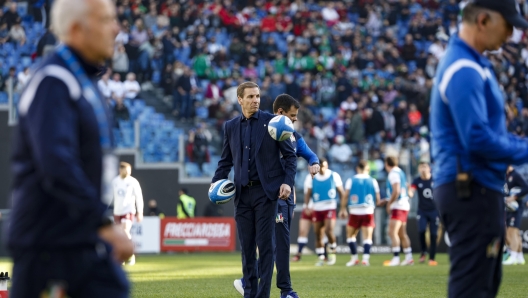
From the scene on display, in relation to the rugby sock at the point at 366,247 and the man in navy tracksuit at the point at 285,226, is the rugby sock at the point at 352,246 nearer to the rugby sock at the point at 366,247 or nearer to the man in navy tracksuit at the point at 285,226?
the rugby sock at the point at 366,247

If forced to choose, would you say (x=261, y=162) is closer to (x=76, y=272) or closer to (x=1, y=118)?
(x=76, y=272)

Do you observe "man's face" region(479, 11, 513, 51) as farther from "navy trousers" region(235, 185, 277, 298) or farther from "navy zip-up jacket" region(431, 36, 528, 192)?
"navy trousers" region(235, 185, 277, 298)

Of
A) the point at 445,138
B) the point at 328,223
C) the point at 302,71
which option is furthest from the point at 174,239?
the point at 445,138

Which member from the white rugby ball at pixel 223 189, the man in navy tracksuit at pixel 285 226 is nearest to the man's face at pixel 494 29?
the man in navy tracksuit at pixel 285 226

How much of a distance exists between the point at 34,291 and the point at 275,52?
99.8 ft

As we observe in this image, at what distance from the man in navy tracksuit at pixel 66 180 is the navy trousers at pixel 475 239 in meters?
2.13

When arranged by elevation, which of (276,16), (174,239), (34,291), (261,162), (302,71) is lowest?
(174,239)

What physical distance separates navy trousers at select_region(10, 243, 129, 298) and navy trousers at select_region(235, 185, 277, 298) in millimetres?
5697

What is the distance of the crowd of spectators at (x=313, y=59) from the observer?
100 ft

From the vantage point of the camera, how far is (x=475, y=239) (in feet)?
16.8

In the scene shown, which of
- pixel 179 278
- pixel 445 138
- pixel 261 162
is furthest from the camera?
pixel 179 278

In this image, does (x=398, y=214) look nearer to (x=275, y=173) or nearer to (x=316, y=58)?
(x=275, y=173)

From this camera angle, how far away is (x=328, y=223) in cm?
2259

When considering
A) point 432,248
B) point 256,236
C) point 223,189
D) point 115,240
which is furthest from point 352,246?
point 115,240
